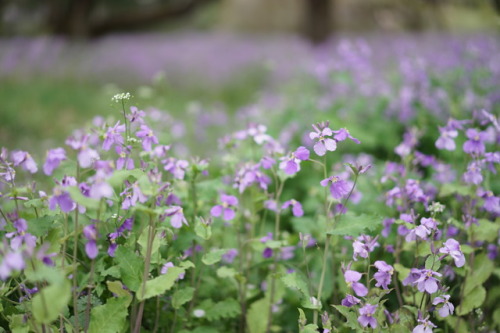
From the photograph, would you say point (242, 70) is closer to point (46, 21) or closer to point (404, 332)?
point (46, 21)

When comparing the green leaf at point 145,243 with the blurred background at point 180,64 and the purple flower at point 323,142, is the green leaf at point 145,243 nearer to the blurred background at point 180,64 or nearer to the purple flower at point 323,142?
the blurred background at point 180,64

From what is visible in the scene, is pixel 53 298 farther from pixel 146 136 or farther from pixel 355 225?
pixel 355 225

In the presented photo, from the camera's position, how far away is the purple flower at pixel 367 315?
4.57 feet

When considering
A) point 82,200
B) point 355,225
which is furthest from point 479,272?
point 82,200

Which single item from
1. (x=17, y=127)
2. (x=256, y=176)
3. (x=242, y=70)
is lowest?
(x=242, y=70)

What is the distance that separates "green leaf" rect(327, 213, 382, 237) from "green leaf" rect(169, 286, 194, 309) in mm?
489

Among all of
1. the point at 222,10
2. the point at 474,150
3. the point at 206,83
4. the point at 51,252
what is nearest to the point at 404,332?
the point at 474,150

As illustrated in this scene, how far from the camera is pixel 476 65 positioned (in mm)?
4000

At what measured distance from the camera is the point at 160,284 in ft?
4.49

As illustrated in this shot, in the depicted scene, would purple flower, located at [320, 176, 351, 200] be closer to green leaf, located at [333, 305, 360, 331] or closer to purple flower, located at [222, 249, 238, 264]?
green leaf, located at [333, 305, 360, 331]

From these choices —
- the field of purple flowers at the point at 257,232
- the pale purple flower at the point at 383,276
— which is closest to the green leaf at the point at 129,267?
the field of purple flowers at the point at 257,232

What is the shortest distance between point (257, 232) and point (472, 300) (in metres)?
1.13

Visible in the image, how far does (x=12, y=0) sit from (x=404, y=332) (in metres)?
11.2

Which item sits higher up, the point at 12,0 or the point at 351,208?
the point at 351,208
